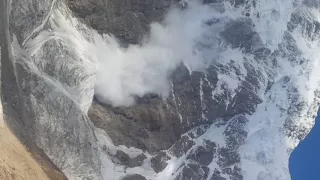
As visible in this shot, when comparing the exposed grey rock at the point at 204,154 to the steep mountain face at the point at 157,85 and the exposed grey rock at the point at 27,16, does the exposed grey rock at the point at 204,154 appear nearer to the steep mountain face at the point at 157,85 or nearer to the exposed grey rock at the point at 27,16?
the steep mountain face at the point at 157,85

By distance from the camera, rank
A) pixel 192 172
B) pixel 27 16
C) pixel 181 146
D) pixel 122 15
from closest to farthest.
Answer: pixel 27 16 → pixel 122 15 → pixel 181 146 → pixel 192 172

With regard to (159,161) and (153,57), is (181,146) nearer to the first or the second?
(159,161)

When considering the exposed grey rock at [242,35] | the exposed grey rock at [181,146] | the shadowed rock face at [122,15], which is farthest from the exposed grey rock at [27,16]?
the exposed grey rock at [242,35]

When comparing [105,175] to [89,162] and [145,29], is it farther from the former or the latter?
[145,29]

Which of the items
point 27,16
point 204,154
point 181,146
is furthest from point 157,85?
point 27,16

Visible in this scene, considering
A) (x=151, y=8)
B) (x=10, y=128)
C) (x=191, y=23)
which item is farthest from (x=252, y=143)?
(x=10, y=128)

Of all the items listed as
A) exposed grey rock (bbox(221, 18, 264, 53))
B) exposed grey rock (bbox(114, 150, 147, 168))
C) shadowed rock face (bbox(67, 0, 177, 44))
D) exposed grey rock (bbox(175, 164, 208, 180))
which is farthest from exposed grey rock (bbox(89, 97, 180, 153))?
exposed grey rock (bbox(221, 18, 264, 53))

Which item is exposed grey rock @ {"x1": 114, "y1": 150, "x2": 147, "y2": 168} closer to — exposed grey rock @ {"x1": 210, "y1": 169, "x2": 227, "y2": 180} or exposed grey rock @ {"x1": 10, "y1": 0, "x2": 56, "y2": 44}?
exposed grey rock @ {"x1": 210, "y1": 169, "x2": 227, "y2": 180}

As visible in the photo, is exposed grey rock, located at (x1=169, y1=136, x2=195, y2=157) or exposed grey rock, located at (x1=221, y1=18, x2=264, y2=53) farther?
exposed grey rock, located at (x1=221, y1=18, x2=264, y2=53)
